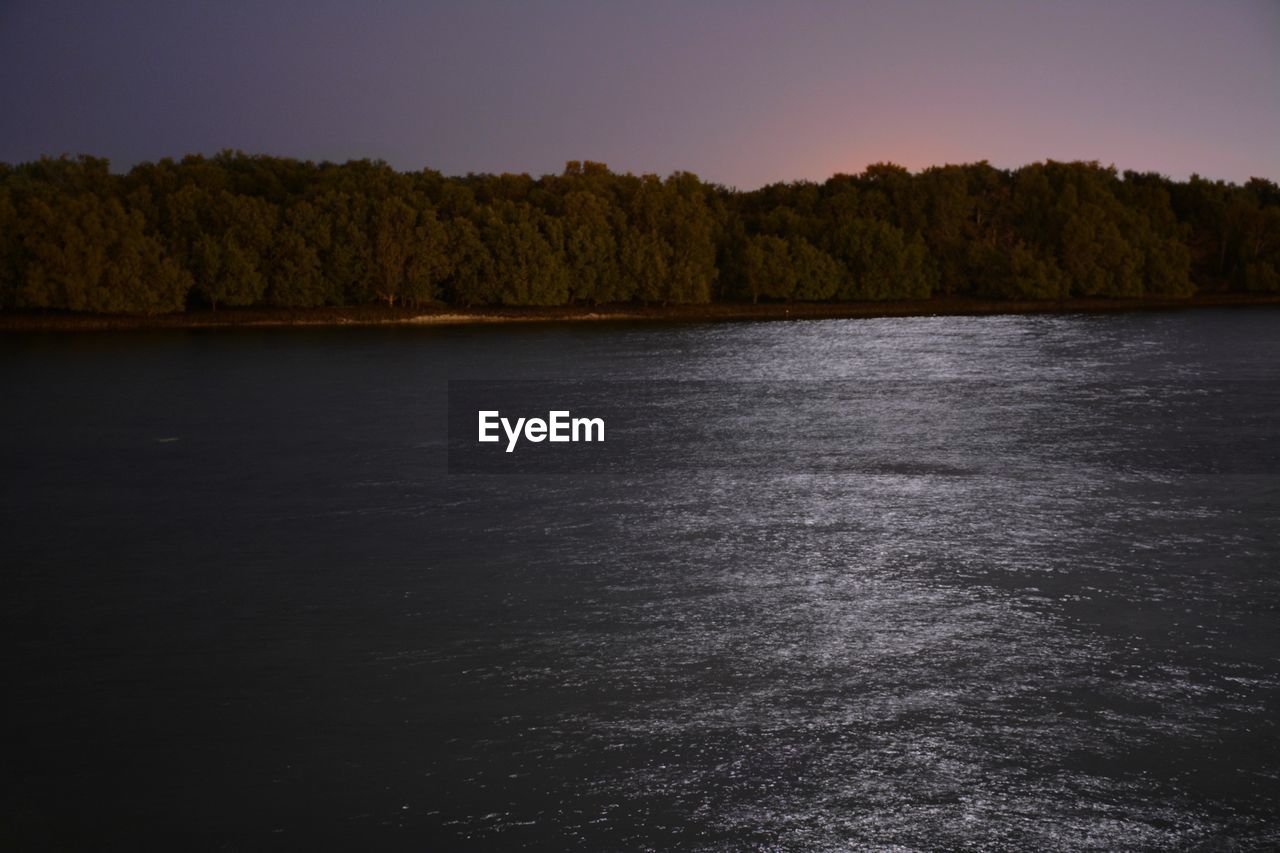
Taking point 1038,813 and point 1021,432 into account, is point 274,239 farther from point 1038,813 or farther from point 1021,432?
point 1038,813

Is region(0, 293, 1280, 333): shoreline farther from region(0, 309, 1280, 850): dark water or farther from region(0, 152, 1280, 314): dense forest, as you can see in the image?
region(0, 309, 1280, 850): dark water

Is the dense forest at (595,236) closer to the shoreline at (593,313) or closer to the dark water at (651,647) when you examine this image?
the shoreline at (593,313)

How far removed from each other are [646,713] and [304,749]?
85.7 inches

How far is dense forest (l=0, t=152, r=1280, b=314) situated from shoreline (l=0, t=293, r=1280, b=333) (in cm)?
103

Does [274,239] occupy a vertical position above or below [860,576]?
above

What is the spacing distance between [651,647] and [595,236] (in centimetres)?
7561

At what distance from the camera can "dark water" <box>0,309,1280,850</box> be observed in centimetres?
681

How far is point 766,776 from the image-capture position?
713cm

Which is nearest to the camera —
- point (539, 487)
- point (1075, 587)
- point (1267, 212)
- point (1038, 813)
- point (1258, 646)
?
point (1038, 813)

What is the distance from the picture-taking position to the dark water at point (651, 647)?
6.81 metres

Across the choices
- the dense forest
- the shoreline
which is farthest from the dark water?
the dense forest

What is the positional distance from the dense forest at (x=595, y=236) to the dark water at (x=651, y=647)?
173ft

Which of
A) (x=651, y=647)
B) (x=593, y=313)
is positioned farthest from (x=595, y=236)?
(x=651, y=647)

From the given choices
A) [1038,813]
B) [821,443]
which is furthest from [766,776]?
[821,443]
